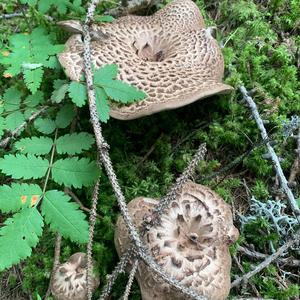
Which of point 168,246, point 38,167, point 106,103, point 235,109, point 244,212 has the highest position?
point 106,103

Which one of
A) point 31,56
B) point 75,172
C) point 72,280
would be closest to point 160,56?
point 31,56

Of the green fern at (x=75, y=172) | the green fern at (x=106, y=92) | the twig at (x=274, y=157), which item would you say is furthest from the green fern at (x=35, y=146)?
the twig at (x=274, y=157)

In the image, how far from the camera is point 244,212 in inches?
149

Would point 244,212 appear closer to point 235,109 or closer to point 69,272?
point 235,109

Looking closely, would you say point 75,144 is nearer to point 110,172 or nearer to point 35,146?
point 35,146

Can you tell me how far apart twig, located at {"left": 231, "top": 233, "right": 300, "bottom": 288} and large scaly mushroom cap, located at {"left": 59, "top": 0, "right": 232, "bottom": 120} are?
1376 mm

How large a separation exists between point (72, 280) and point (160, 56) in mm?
2343

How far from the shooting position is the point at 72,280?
3053 millimetres

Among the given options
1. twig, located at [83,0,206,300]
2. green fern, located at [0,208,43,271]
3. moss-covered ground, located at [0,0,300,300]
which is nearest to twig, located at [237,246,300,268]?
moss-covered ground, located at [0,0,300,300]

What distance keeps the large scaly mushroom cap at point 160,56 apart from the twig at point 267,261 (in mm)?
1376

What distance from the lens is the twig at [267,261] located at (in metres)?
3.29

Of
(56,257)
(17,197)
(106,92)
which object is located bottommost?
(56,257)

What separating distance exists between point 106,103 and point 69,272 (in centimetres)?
131

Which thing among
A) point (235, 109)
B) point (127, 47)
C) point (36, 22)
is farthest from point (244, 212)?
point (36, 22)
